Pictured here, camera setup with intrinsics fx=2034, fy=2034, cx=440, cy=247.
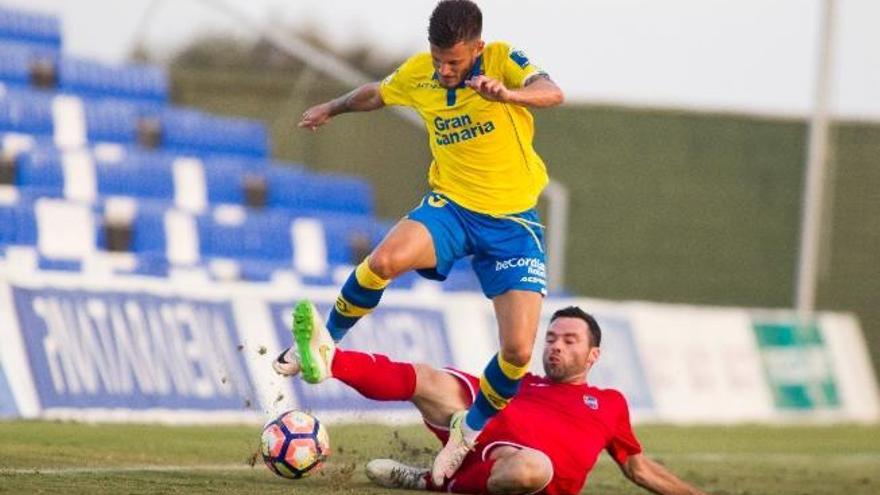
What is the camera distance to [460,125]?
10.4 metres

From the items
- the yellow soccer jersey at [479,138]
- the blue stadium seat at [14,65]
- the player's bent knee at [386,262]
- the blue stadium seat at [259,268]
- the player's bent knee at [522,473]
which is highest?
the yellow soccer jersey at [479,138]

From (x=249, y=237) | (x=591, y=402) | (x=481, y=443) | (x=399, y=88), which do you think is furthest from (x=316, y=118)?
(x=249, y=237)

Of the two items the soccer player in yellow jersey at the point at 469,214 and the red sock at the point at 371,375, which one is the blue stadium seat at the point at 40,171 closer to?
the soccer player in yellow jersey at the point at 469,214

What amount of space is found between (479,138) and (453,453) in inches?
63.5

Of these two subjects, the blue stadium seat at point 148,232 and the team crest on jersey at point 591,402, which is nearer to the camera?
the team crest on jersey at point 591,402

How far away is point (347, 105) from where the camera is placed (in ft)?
35.4

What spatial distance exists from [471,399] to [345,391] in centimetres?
700

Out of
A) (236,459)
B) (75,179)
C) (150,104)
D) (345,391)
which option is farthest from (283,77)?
(236,459)

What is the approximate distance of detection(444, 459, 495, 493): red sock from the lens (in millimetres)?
9875

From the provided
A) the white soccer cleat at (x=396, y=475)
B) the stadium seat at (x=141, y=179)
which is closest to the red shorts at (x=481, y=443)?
the white soccer cleat at (x=396, y=475)

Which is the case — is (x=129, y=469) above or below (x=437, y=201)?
below

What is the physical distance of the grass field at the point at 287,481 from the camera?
394 inches

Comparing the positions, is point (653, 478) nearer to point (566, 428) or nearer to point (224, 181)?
point (566, 428)

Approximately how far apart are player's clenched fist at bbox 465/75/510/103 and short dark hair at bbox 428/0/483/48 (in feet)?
1.63
